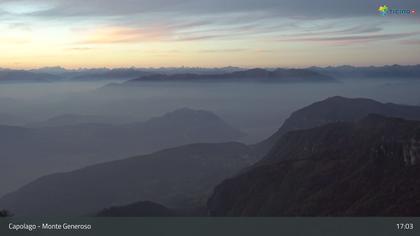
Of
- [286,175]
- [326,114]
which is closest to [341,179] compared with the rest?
[286,175]

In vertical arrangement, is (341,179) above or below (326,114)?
below

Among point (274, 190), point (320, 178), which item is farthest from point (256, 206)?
point (320, 178)

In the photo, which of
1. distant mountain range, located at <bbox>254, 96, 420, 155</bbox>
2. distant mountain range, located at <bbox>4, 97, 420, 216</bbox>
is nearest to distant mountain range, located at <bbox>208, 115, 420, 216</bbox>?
distant mountain range, located at <bbox>4, 97, 420, 216</bbox>

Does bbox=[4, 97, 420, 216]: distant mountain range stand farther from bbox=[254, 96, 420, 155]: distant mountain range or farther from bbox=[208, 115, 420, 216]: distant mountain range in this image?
bbox=[254, 96, 420, 155]: distant mountain range

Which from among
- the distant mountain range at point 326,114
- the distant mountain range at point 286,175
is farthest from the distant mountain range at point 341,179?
the distant mountain range at point 326,114

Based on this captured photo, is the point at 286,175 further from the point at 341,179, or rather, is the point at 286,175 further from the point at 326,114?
the point at 326,114

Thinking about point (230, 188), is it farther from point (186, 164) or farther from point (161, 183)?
point (186, 164)
